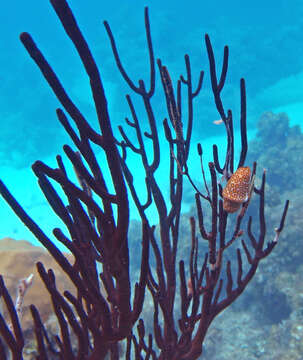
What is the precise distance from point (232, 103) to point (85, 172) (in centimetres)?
2588

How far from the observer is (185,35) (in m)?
26.4

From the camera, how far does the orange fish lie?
1.57 meters

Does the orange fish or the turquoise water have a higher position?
the turquoise water

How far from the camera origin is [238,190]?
5.19 ft

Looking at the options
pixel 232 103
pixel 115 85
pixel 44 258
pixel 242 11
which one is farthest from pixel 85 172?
pixel 242 11

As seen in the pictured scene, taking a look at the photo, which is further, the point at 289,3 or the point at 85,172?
the point at 289,3

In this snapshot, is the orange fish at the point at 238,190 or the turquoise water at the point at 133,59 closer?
the orange fish at the point at 238,190

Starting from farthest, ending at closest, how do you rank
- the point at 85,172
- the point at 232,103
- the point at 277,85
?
the point at 277,85 < the point at 232,103 < the point at 85,172

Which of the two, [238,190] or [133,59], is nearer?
[238,190]

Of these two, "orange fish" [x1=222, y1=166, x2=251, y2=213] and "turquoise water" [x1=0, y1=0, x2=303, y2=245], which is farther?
"turquoise water" [x1=0, y1=0, x2=303, y2=245]

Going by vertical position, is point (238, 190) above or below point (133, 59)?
below

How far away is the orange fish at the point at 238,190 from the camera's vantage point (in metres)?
1.57

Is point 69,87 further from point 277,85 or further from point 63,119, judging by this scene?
point 63,119

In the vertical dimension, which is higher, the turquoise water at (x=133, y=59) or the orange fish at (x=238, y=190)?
the turquoise water at (x=133, y=59)
